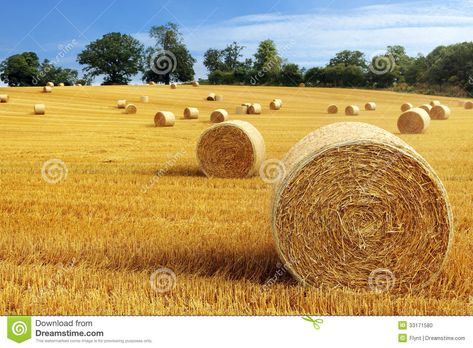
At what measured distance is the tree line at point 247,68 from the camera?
59812mm

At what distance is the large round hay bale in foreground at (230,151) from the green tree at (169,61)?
54735mm

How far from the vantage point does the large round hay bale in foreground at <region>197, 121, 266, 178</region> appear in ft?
42.3

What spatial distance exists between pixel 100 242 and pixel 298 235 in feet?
8.66

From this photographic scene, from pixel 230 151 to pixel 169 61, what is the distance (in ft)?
196

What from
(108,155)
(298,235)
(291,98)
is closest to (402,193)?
(298,235)

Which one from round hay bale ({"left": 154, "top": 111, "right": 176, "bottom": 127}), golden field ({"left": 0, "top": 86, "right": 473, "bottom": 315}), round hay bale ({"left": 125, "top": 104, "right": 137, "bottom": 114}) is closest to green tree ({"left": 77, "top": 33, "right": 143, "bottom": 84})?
round hay bale ({"left": 125, "top": 104, "right": 137, "bottom": 114})

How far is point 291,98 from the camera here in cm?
5359

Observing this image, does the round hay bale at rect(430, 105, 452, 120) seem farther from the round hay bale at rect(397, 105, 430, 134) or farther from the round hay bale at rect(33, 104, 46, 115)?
the round hay bale at rect(33, 104, 46, 115)

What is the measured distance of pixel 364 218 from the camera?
19.7 feet

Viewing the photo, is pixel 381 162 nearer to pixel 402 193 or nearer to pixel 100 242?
pixel 402 193

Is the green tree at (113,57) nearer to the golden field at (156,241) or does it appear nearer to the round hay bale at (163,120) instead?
the round hay bale at (163,120)

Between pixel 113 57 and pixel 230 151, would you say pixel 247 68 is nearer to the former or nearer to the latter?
pixel 113 57

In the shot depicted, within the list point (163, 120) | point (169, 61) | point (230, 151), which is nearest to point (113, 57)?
point (169, 61)

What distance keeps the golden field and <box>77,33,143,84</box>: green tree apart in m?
48.0
